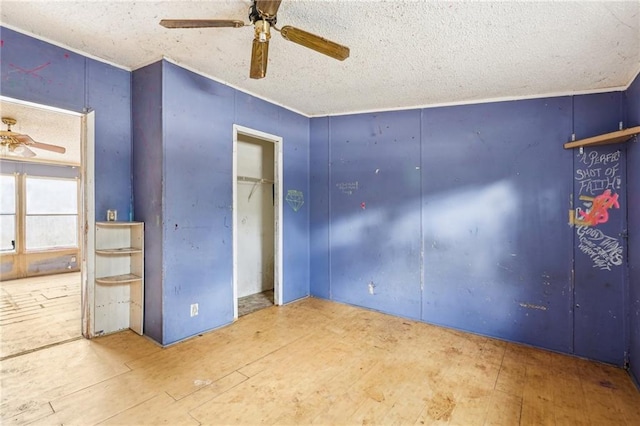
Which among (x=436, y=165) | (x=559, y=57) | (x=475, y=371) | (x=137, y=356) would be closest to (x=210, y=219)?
(x=137, y=356)

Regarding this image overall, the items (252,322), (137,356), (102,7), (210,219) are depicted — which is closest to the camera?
(102,7)

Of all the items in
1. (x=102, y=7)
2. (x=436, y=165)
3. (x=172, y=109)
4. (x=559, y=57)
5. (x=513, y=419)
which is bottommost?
(x=513, y=419)

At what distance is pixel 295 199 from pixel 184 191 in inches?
61.4

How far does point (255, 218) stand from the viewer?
4438mm

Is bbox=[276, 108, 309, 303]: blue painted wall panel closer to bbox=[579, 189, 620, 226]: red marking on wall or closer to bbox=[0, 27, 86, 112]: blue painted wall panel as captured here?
bbox=[0, 27, 86, 112]: blue painted wall panel

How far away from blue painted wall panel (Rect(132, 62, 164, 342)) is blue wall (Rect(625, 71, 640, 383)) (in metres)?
3.88

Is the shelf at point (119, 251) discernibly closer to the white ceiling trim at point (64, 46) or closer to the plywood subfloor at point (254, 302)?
the plywood subfloor at point (254, 302)

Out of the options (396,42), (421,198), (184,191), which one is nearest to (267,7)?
(396,42)

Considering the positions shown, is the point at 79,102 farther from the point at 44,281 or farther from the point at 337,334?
the point at 44,281

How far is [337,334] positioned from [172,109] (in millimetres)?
2665

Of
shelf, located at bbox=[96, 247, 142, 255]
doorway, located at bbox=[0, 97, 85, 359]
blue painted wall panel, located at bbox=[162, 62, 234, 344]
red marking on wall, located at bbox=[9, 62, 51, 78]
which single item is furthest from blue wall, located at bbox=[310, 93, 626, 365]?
doorway, located at bbox=[0, 97, 85, 359]

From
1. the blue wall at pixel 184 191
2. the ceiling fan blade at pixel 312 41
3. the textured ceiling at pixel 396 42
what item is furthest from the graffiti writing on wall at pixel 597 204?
the blue wall at pixel 184 191

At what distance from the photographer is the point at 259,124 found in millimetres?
3531

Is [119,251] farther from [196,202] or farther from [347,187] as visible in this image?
[347,187]
